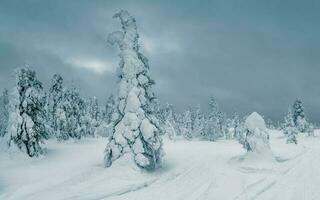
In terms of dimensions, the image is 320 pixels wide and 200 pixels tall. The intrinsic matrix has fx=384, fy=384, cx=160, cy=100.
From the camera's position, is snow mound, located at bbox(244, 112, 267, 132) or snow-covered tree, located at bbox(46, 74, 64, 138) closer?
snow mound, located at bbox(244, 112, 267, 132)

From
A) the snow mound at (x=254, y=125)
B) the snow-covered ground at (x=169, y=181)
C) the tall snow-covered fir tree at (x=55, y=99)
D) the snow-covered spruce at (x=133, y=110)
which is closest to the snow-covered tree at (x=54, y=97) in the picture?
the tall snow-covered fir tree at (x=55, y=99)

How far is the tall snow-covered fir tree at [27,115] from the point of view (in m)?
35.4

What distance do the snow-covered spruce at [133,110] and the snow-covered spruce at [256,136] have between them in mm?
8300

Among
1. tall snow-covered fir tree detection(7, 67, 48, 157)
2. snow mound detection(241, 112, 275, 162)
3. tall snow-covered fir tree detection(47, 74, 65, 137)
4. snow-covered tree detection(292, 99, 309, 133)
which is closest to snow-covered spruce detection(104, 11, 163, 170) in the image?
snow mound detection(241, 112, 275, 162)

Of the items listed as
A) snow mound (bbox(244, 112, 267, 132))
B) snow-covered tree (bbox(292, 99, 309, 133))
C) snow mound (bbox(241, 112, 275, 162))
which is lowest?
snow mound (bbox(241, 112, 275, 162))

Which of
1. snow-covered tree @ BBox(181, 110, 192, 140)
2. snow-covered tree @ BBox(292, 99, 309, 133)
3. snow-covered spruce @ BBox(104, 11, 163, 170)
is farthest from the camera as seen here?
snow-covered tree @ BBox(292, 99, 309, 133)

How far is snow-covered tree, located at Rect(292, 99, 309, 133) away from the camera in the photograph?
10044cm

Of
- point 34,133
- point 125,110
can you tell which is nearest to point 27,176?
point 125,110

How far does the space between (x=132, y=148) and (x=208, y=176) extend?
17.5ft

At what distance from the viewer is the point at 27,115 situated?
36344mm

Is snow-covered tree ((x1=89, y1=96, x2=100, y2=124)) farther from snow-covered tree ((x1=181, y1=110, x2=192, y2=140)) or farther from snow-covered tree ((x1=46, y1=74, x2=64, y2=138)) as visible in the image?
snow-covered tree ((x1=46, y1=74, x2=64, y2=138))

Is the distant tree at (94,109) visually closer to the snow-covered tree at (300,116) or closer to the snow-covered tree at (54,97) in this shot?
the snow-covered tree at (54,97)

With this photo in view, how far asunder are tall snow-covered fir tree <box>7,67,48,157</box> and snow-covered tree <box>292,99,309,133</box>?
78.7m

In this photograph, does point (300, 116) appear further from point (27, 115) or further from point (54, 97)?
point (27, 115)
